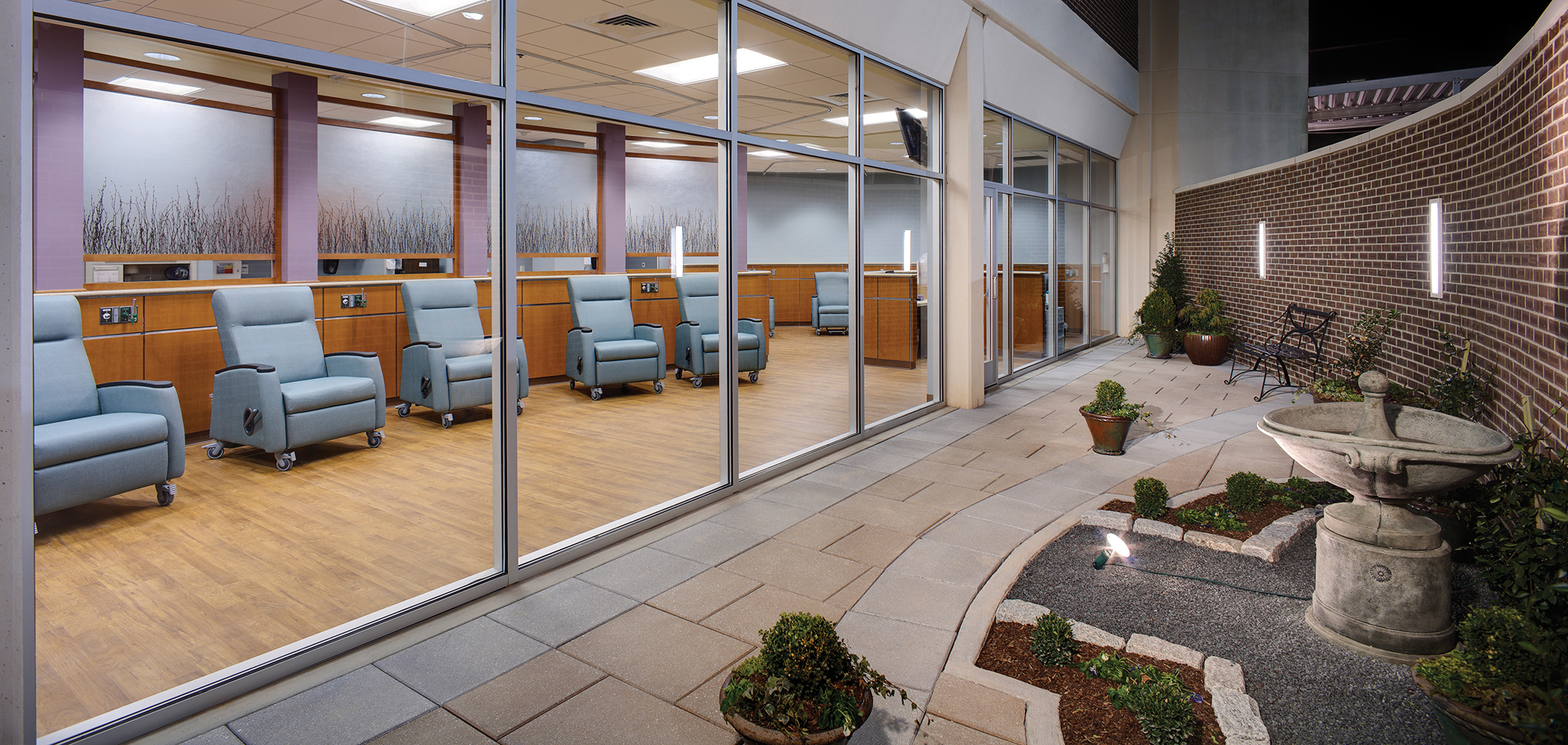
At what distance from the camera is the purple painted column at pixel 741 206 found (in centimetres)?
481

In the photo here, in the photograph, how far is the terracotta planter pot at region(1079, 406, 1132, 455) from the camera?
5605 mm

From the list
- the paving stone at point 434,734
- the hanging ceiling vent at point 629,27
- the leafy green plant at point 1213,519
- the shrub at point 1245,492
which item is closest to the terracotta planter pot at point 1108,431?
the shrub at point 1245,492

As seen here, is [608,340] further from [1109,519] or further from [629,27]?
[1109,519]

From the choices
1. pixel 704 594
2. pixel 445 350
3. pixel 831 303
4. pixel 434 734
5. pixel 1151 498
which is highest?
pixel 831 303

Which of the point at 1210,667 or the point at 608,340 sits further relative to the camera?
the point at 608,340

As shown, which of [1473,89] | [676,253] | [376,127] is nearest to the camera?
[376,127]

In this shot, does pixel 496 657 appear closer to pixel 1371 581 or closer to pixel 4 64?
pixel 4 64

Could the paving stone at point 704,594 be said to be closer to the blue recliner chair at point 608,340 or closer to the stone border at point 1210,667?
the stone border at point 1210,667

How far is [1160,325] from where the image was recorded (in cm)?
1100

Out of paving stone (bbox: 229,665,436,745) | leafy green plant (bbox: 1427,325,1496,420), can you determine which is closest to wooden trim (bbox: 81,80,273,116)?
paving stone (bbox: 229,665,436,745)

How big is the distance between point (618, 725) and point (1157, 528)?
2.83 meters

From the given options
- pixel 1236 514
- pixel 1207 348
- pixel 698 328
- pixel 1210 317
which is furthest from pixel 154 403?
pixel 1210 317

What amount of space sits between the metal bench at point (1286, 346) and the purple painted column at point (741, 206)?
552 cm

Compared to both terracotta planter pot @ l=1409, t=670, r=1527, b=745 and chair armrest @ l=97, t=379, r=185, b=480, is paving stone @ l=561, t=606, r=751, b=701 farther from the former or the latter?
terracotta planter pot @ l=1409, t=670, r=1527, b=745
